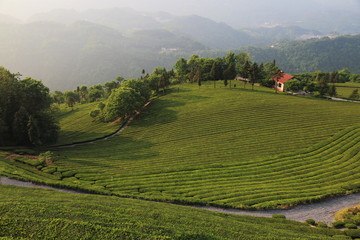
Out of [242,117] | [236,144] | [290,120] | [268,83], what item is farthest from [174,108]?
[268,83]

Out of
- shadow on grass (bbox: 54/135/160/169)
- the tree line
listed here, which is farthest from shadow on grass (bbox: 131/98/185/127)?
A: shadow on grass (bbox: 54/135/160/169)

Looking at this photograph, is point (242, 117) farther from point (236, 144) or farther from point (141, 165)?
point (141, 165)

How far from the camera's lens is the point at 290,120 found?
5525 centimetres

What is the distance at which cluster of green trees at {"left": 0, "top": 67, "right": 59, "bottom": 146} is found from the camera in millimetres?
47781

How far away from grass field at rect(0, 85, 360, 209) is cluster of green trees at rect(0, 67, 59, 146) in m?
8.00

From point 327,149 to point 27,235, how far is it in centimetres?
4893

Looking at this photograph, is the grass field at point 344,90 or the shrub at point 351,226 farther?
the grass field at point 344,90

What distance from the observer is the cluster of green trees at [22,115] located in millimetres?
47781

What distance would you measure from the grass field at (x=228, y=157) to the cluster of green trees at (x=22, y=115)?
8.00 meters

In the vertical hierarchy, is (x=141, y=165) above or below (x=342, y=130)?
below

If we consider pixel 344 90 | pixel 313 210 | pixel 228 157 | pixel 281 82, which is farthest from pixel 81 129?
pixel 344 90

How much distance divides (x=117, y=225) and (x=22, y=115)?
44.2 metres

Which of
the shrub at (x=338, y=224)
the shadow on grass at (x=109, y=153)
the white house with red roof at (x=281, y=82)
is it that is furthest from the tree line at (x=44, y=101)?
the shrub at (x=338, y=224)

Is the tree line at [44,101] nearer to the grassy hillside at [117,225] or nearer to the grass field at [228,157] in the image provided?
the grass field at [228,157]
